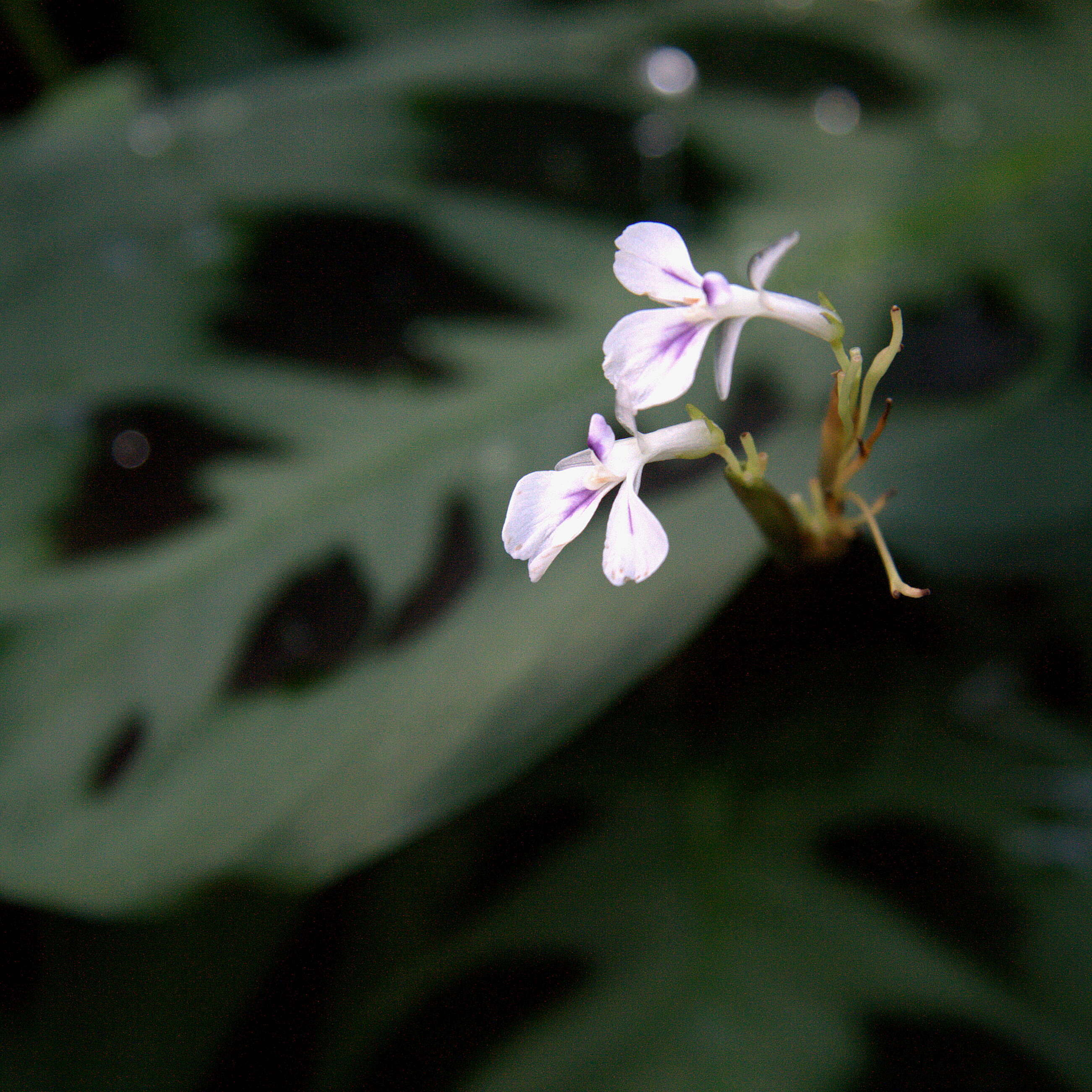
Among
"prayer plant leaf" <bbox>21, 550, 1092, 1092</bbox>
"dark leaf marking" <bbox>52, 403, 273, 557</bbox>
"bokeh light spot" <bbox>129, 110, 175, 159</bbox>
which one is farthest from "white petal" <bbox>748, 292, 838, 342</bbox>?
"bokeh light spot" <bbox>129, 110, 175, 159</bbox>

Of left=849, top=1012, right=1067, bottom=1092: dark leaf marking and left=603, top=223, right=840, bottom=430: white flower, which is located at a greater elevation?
left=603, top=223, right=840, bottom=430: white flower

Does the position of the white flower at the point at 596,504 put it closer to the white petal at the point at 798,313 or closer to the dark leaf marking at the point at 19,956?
the white petal at the point at 798,313

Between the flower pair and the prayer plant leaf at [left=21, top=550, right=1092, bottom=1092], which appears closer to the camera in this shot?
the flower pair

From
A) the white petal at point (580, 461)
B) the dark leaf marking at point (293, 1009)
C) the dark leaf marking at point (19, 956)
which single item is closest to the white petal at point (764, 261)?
the white petal at point (580, 461)

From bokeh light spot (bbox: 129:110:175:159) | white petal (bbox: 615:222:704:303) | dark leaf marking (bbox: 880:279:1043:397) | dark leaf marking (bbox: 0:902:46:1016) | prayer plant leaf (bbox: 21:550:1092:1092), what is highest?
bokeh light spot (bbox: 129:110:175:159)

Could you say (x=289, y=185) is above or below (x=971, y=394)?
above

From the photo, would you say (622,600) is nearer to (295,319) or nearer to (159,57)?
(295,319)

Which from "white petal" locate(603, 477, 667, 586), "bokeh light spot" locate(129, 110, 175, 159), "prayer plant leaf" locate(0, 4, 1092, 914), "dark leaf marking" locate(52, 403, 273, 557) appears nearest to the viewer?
"white petal" locate(603, 477, 667, 586)

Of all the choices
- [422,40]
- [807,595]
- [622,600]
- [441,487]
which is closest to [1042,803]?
[807,595]

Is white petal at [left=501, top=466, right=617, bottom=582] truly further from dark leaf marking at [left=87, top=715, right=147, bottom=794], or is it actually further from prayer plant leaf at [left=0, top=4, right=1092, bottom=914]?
dark leaf marking at [left=87, top=715, right=147, bottom=794]
